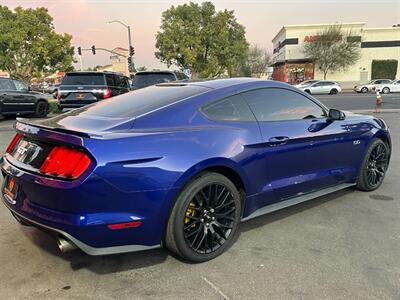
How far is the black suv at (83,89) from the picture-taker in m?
12.6

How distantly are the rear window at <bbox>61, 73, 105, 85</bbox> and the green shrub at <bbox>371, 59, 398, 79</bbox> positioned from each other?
48.9 meters

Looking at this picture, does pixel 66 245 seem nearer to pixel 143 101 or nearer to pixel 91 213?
pixel 91 213

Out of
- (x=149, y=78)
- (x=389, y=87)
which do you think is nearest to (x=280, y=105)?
(x=149, y=78)

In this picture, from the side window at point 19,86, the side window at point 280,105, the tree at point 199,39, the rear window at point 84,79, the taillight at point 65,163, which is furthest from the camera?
the tree at point 199,39

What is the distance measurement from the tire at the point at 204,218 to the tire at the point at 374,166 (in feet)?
7.63

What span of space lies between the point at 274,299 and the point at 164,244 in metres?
0.97

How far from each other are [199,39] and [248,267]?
45163mm

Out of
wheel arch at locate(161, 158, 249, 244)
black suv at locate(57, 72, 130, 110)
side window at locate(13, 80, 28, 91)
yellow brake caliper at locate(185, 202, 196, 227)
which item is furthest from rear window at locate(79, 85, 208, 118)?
side window at locate(13, 80, 28, 91)

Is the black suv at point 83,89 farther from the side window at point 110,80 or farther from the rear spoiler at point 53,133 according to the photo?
the rear spoiler at point 53,133

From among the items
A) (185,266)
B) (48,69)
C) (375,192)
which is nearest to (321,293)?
(185,266)

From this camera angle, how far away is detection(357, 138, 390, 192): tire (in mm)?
5148

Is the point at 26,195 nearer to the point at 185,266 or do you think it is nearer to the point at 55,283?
the point at 55,283

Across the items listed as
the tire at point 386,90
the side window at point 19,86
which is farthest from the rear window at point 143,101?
the tire at point 386,90

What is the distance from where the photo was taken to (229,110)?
3725mm
